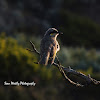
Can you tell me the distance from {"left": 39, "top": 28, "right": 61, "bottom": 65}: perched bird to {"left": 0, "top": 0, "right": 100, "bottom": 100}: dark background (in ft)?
20.8

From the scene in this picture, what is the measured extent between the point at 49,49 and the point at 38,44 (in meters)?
14.5

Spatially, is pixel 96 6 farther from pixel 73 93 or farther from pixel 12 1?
pixel 73 93

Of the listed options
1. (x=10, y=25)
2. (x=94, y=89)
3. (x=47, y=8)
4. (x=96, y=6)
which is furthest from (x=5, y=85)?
(x=96, y=6)

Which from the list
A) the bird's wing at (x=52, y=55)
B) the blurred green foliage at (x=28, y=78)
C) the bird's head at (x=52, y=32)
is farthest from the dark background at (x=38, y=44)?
the bird's wing at (x=52, y=55)

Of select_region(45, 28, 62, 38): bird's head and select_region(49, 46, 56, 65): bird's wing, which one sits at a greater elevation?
select_region(45, 28, 62, 38): bird's head

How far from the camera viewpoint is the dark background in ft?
39.3

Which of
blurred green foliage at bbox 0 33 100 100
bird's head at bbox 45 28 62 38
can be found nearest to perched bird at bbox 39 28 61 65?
bird's head at bbox 45 28 62 38

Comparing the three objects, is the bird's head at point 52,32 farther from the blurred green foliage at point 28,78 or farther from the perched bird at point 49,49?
the blurred green foliage at point 28,78

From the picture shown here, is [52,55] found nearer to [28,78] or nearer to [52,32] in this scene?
[52,32]

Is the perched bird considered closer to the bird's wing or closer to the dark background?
the bird's wing

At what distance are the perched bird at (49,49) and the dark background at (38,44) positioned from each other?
6352 mm

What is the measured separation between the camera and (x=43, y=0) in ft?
111

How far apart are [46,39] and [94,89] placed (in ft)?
26.6

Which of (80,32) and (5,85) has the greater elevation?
(80,32)
